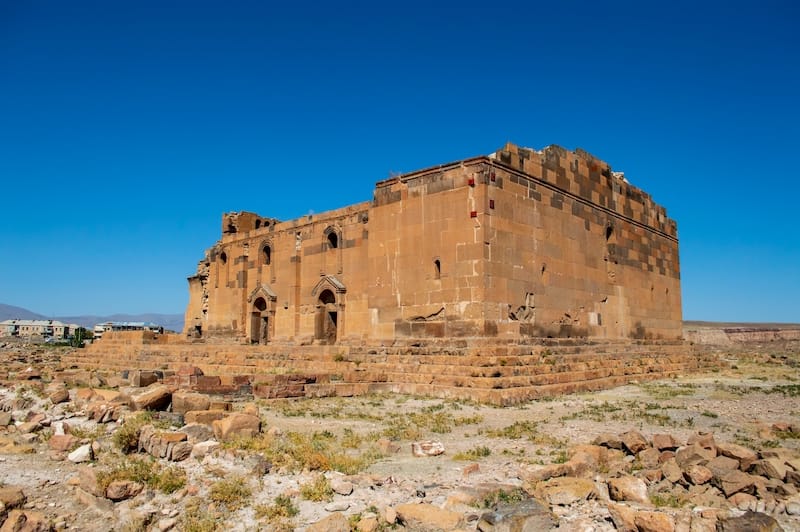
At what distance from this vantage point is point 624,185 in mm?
23828

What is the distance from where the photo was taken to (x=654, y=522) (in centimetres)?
488

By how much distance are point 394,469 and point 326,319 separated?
16.9 m

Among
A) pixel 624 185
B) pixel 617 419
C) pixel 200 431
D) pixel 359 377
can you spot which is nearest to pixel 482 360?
pixel 359 377

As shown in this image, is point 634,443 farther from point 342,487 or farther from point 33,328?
point 33,328

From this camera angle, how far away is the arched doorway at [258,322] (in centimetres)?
2720

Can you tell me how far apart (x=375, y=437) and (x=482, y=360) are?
6.03 m

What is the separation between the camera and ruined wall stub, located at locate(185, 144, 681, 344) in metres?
16.7

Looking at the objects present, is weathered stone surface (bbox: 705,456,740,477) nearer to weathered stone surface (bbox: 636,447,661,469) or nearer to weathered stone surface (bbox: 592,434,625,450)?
weathered stone surface (bbox: 636,447,661,469)

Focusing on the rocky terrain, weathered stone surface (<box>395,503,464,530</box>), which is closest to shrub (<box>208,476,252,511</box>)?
the rocky terrain

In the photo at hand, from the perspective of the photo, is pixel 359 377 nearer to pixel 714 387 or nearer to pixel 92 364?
pixel 714 387

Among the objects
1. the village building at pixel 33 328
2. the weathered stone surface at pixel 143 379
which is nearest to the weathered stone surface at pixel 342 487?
the weathered stone surface at pixel 143 379

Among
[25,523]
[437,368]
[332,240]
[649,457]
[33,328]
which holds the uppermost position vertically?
[332,240]

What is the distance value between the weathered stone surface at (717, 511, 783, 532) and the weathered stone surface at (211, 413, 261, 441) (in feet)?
19.4

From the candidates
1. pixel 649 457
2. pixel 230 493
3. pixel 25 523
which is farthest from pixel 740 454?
pixel 25 523
